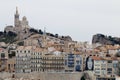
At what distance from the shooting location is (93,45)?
74375 mm

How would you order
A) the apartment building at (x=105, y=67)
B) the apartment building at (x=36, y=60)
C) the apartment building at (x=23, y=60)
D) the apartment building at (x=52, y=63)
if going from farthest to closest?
the apartment building at (x=52, y=63) < the apartment building at (x=36, y=60) < the apartment building at (x=23, y=60) < the apartment building at (x=105, y=67)

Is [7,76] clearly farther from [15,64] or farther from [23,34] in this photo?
[23,34]

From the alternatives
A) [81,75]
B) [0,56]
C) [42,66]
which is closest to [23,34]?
[0,56]

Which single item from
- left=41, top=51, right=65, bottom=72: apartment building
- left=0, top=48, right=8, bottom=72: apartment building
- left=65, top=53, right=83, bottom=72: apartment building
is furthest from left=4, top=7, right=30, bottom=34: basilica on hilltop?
left=65, top=53, right=83, bottom=72: apartment building

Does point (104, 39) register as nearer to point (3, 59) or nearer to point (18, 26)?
point (18, 26)

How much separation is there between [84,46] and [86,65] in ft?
47.5

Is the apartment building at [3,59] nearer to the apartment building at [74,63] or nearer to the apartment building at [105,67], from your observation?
the apartment building at [74,63]

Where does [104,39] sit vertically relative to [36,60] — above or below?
above

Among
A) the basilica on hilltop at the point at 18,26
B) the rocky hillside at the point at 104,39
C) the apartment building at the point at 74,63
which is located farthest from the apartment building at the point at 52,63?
the basilica on hilltop at the point at 18,26

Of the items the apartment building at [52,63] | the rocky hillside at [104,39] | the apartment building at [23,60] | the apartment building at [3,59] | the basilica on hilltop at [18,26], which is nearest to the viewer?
the apartment building at [23,60]

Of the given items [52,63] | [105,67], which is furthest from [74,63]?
[105,67]

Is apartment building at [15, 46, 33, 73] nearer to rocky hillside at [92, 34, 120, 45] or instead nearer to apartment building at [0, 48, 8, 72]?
apartment building at [0, 48, 8, 72]

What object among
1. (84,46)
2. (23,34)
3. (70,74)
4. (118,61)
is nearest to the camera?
(70,74)

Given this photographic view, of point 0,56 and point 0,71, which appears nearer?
point 0,71
